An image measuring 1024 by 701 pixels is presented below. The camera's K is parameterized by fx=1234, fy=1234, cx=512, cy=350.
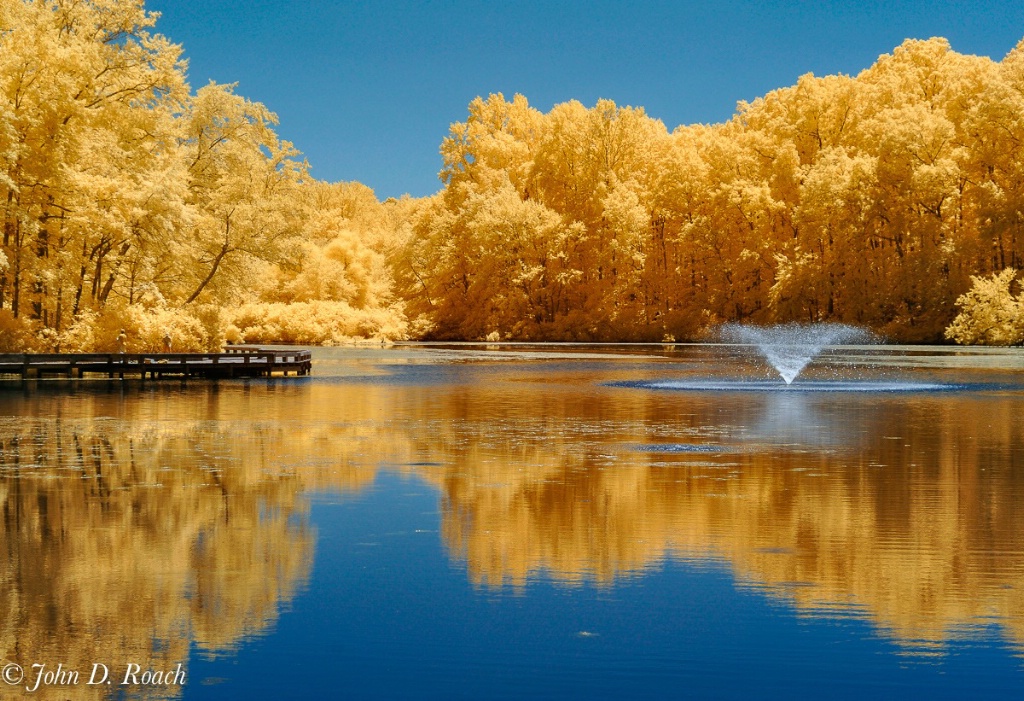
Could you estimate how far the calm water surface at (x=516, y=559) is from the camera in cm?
877

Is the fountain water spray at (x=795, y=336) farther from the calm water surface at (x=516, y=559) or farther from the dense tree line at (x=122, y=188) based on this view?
the calm water surface at (x=516, y=559)

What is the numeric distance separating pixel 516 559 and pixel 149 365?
123ft

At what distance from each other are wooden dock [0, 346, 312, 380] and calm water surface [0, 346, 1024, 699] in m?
18.2

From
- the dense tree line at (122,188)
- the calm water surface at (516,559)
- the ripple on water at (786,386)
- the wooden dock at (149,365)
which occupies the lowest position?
the calm water surface at (516,559)

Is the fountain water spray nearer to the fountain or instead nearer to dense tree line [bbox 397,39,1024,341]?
the fountain

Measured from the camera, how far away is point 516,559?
12.5 meters

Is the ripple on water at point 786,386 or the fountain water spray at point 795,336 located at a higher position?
the fountain water spray at point 795,336

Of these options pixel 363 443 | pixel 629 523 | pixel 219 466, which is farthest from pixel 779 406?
pixel 629 523

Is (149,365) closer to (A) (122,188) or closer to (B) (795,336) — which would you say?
(A) (122,188)

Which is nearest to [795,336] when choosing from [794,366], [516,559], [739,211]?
[739,211]

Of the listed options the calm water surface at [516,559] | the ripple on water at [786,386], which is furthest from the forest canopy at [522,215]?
the calm water surface at [516,559]

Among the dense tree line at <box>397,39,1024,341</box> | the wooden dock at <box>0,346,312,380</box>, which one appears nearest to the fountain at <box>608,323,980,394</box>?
the dense tree line at <box>397,39,1024,341</box>

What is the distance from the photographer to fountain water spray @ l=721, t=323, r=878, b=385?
3187 inches

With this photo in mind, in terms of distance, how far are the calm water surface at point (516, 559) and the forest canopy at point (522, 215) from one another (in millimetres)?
23210
